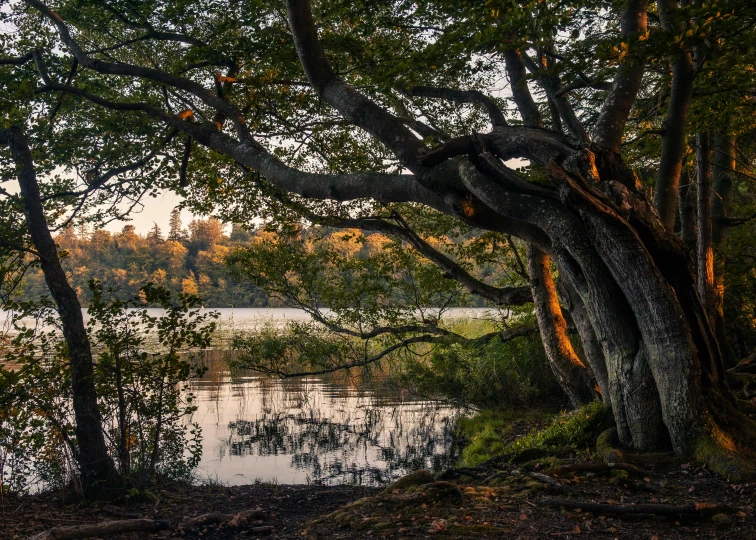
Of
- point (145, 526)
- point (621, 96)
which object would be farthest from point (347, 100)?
point (145, 526)

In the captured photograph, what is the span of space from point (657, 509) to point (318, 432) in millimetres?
9287

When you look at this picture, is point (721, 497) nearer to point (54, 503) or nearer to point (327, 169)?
point (54, 503)

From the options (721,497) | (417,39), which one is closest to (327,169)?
(417,39)

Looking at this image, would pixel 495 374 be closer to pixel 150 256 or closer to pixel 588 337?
pixel 588 337

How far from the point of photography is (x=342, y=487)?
8227 millimetres

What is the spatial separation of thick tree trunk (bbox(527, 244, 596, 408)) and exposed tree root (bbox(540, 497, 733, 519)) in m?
4.73

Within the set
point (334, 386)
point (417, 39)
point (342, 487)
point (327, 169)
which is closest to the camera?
point (342, 487)

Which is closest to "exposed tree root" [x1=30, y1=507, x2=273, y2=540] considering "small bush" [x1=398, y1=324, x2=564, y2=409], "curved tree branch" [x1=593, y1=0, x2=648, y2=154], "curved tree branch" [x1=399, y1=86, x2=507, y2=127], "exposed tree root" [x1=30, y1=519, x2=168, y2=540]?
"exposed tree root" [x1=30, y1=519, x2=168, y2=540]

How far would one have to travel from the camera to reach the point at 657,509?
4285mm

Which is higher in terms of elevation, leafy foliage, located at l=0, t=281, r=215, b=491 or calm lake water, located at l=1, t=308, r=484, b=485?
leafy foliage, located at l=0, t=281, r=215, b=491

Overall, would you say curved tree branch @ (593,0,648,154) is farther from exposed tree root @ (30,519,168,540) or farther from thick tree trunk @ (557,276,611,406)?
exposed tree root @ (30,519,168,540)

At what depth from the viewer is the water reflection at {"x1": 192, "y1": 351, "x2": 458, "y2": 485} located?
10195mm

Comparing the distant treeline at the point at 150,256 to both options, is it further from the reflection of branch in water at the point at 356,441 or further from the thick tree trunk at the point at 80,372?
the thick tree trunk at the point at 80,372

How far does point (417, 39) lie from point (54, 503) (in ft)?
28.5
